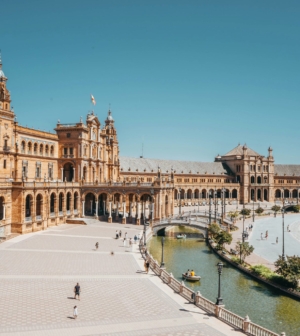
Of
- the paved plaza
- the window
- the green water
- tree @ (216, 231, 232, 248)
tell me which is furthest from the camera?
the window

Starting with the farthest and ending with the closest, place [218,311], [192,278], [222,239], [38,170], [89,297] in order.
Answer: [38,170]
[222,239]
[192,278]
[89,297]
[218,311]

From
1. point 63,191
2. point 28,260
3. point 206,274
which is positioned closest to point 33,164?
point 63,191

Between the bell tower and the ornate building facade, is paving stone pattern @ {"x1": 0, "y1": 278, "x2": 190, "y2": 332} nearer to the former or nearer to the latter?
the ornate building facade

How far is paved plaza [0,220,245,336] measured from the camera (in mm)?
24531

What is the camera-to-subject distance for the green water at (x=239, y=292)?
30209 millimetres

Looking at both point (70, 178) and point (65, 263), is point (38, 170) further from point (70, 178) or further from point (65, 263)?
point (65, 263)

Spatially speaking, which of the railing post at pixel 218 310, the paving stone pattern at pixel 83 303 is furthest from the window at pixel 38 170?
the railing post at pixel 218 310

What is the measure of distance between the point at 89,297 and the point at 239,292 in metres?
14.9

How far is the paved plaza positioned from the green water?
5.17 m

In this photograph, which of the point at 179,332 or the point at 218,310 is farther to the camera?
the point at 218,310

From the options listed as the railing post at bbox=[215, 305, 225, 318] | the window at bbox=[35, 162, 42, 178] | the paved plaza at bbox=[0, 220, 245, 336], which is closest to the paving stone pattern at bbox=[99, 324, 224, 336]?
the paved plaza at bbox=[0, 220, 245, 336]

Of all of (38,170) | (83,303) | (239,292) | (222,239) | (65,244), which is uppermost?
(38,170)

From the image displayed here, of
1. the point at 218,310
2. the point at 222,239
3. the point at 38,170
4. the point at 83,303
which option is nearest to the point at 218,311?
the point at 218,310

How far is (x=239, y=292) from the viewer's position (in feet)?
122
